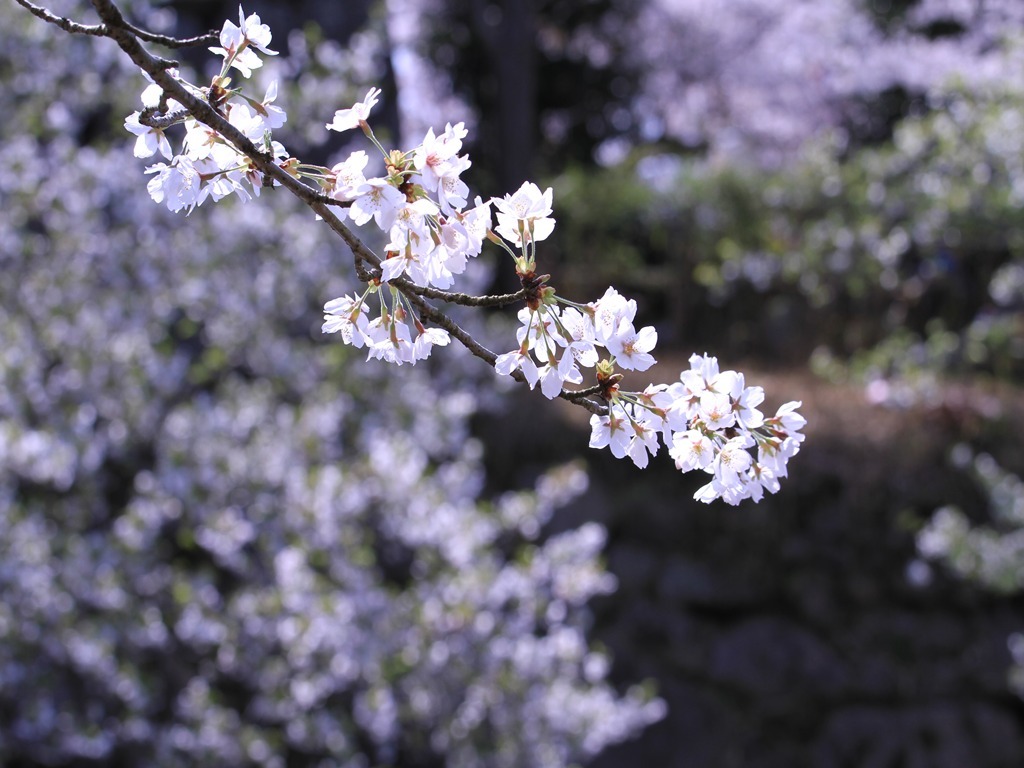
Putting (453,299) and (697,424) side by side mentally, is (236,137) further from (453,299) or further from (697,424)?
(697,424)

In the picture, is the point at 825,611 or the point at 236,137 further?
the point at 825,611

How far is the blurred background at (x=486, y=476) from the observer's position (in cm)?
339

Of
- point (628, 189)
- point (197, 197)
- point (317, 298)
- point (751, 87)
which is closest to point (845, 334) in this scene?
point (628, 189)

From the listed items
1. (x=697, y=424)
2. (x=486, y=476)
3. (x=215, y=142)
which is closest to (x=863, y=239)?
(x=486, y=476)

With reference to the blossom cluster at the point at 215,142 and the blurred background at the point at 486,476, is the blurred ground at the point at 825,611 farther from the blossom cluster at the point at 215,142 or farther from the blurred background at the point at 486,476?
the blossom cluster at the point at 215,142

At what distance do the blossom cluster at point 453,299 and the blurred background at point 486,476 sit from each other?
1276 millimetres

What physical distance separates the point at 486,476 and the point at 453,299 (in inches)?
210

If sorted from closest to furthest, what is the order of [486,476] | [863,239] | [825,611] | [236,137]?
[236,137] → [825,611] → [486,476] → [863,239]

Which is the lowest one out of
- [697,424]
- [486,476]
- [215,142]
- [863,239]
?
[697,424]

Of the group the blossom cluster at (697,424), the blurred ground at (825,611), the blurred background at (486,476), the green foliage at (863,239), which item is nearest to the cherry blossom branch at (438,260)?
the blossom cluster at (697,424)

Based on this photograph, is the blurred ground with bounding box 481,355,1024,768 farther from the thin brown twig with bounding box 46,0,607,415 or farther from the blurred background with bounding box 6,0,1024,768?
the thin brown twig with bounding box 46,0,607,415

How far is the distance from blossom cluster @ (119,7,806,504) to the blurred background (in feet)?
4.19

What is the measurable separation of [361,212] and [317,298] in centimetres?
334

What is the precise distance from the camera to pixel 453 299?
2.63 ft
